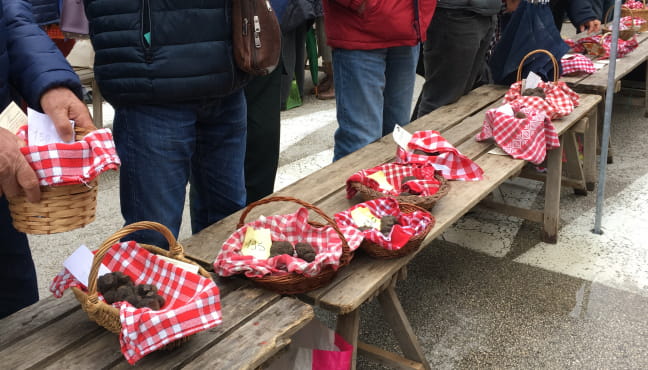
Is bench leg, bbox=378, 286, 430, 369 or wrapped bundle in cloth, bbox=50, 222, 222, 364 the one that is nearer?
wrapped bundle in cloth, bbox=50, 222, 222, 364

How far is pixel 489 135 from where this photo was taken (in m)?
2.76

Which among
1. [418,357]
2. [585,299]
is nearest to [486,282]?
[585,299]

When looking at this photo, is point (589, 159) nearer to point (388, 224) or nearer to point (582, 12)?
point (582, 12)

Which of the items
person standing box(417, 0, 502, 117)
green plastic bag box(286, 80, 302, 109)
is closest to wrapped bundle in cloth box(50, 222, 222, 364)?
person standing box(417, 0, 502, 117)

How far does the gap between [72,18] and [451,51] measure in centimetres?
210

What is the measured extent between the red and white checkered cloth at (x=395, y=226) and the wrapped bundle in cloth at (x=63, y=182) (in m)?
0.77

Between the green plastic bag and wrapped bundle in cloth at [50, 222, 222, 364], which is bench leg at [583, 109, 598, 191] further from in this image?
wrapped bundle in cloth at [50, 222, 222, 364]

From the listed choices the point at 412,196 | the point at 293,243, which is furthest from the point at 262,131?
the point at 293,243

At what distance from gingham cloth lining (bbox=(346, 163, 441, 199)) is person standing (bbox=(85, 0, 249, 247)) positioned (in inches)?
19.5

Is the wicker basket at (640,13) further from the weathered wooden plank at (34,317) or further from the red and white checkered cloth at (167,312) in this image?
the weathered wooden plank at (34,317)

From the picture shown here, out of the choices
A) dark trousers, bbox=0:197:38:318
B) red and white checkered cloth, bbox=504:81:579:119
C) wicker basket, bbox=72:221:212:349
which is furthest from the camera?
red and white checkered cloth, bbox=504:81:579:119

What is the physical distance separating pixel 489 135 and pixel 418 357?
111 cm

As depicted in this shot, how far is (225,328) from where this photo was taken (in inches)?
57.2

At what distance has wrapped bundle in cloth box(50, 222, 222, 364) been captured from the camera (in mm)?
1253
